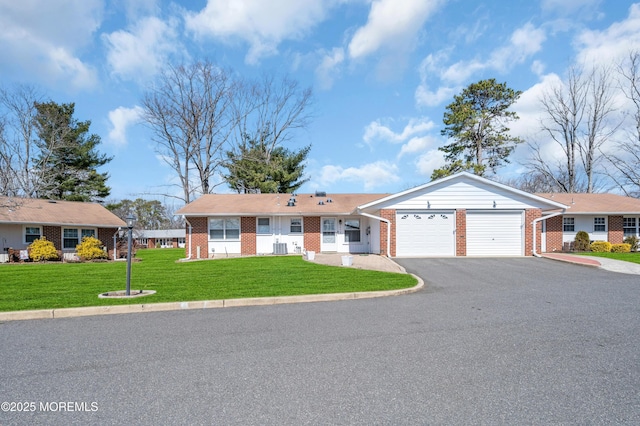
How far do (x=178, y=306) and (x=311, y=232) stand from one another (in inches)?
578

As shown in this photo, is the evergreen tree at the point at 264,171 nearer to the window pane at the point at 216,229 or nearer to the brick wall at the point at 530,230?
the window pane at the point at 216,229

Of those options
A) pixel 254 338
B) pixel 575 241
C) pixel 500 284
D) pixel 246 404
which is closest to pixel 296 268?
pixel 500 284

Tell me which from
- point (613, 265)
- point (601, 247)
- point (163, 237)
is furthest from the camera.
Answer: point (163, 237)

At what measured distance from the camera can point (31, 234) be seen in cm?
2186

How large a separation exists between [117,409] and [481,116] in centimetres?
3545

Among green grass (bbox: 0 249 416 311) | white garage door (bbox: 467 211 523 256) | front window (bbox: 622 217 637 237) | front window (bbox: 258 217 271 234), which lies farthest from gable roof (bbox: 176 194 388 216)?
front window (bbox: 622 217 637 237)

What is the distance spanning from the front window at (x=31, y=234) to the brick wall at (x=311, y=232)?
50.6 ft

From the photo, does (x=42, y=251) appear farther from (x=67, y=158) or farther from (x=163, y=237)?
(x=163, y=237)

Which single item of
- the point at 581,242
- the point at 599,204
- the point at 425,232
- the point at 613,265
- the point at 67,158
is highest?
the point at 67,158

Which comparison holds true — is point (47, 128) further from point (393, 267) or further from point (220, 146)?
point (393, 267)

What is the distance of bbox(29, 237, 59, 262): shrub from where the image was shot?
20.1 meters

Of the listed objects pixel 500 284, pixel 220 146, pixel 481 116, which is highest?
pixel 481 116

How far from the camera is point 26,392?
369cm

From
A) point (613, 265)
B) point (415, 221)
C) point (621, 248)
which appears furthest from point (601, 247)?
point (415, 221)
